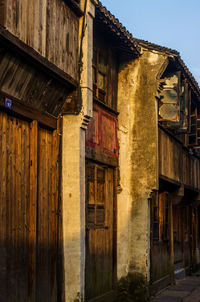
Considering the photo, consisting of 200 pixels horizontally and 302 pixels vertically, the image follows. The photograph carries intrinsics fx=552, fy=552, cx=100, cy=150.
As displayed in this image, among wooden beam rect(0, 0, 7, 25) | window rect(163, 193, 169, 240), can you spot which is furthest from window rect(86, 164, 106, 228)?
wooden beam rect(0, 0, 7, 25)

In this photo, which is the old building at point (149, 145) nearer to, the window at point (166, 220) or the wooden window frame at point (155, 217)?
the wooden window frame at point (155, 217)

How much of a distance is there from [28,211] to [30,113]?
4.97ft

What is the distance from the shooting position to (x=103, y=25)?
11.8 m

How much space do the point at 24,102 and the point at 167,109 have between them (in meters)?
7.17

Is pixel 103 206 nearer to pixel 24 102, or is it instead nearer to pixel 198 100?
pixel 24 102

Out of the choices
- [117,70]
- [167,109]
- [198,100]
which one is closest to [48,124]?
[117,70]

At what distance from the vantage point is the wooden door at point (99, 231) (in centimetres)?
1143

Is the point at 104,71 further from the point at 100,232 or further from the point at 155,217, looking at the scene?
the point at 155,217

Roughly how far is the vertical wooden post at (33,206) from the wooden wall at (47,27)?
1243 mm

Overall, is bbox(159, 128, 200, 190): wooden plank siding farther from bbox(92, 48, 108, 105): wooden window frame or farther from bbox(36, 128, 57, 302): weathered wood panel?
bbox(36, 128, 57, 302): weathered wood panel

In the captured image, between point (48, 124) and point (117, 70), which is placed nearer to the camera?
point (48, 124)

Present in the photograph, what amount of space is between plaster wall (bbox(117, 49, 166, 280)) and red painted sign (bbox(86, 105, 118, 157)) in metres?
0.52

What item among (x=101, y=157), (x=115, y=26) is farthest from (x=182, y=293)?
(x=115, y=26)

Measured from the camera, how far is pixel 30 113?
858 cm
